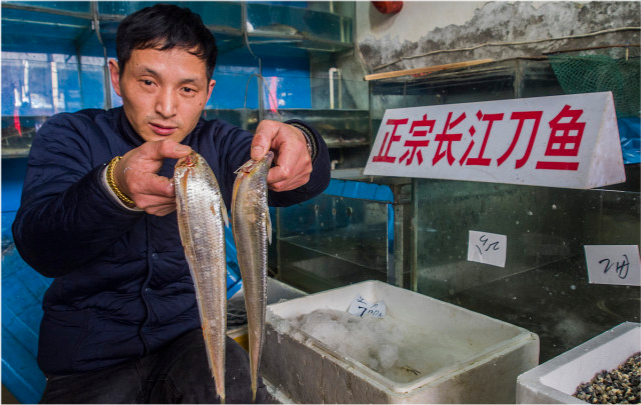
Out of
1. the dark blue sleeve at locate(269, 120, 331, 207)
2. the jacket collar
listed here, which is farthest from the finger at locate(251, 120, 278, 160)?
the jacket collar

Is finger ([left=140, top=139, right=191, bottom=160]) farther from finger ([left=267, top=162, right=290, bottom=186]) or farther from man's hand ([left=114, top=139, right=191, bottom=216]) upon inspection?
finger ([left=267, top=162, right=290, bottom=186])

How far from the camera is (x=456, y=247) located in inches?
105

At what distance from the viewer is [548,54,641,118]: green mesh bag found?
240cm

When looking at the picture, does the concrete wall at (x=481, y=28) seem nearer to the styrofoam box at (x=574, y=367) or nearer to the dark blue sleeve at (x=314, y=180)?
the styrofoam box at (x=574, y=367)

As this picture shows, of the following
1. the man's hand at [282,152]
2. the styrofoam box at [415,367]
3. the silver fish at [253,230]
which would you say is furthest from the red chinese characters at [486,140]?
the silver fish at [253,230]

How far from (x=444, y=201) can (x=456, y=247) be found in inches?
10.9

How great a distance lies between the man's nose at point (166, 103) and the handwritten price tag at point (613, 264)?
6.26 ft

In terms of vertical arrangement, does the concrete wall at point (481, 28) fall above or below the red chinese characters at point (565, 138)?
above

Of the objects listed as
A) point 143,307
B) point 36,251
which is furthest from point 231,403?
point 36,251

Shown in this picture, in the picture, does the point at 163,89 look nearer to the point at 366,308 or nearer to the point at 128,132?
the point at 128,132

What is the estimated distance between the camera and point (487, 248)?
8.23 ft

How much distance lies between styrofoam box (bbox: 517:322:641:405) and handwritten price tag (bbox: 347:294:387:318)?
1095 mm

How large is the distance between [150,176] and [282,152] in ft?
1.16

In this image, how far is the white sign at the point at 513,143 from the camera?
196cm
